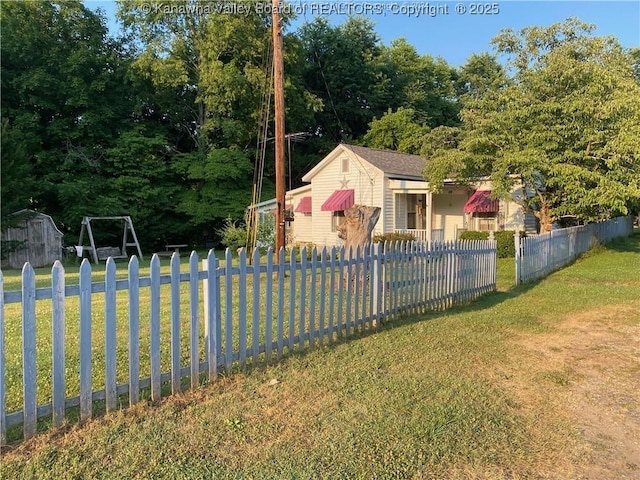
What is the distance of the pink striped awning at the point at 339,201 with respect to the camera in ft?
68.6

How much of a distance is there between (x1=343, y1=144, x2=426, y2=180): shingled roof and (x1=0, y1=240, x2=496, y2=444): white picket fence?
1286cm

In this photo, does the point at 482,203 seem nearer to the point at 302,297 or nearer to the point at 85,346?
the point at 302,297

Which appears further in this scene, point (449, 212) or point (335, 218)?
point (335, 218)

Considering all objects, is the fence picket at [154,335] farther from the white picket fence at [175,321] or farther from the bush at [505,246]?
the bush at [505,246]

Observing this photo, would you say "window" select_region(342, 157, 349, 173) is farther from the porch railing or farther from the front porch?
the porch railing

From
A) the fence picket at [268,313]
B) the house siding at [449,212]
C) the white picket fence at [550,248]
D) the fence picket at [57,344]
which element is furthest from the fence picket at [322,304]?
the house siding at [449,212]

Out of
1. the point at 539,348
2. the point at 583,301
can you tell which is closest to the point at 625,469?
the point at 539,348

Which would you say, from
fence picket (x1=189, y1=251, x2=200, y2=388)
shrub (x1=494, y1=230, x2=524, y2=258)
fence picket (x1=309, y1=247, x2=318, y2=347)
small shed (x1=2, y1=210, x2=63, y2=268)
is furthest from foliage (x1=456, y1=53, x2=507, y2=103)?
fence picket (x1=189, y1=251, x2=200, y2=388)

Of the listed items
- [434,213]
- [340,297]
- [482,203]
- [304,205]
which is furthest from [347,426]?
[304,205]

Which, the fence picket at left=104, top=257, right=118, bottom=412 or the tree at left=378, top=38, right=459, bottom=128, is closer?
the fence picket at left=104, top=257, right=118, bottom=412

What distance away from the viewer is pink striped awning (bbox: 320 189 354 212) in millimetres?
20922

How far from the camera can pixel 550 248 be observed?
43.3 feet

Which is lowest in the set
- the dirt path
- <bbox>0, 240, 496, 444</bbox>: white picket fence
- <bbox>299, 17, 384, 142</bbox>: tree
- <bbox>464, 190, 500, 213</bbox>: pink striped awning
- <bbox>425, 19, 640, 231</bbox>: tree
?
the dirt path

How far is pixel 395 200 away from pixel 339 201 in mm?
2544
